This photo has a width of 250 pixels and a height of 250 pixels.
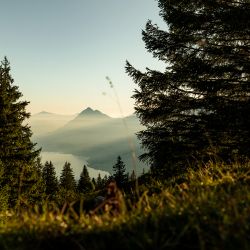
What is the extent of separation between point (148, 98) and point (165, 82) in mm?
1039

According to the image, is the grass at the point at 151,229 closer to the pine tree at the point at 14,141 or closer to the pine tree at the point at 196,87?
the pine tree at the point at 196,87

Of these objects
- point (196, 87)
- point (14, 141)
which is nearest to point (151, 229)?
point (196, 87)

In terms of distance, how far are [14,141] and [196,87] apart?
17.9 metres

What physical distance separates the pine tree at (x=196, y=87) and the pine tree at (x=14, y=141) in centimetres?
1403

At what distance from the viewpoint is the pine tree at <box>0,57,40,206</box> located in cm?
2770

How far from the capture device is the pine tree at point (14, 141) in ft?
90.9

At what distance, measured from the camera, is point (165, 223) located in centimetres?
294

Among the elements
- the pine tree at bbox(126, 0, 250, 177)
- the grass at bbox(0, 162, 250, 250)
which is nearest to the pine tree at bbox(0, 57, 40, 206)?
the pine tree at bbox(126, 0, 250, 177)

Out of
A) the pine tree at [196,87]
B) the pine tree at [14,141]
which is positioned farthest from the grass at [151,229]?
the pine tree at [14,141]

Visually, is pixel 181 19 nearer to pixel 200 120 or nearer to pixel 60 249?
pixel 200 120

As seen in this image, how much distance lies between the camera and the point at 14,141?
28.5 meters

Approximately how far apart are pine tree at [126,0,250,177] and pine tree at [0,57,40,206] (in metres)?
14.0

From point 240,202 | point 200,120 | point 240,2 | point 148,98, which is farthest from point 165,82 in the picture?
point 240,202

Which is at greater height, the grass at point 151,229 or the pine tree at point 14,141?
the pine tree at point 14,141
